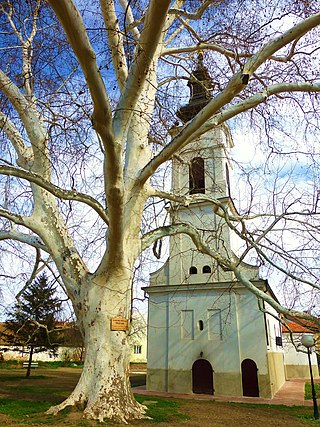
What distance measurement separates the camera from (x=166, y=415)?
7484 millimetres

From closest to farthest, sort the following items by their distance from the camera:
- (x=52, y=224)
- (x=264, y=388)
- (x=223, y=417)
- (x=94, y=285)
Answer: (x=94, y=285), (x=52, y=224), (x=223, y=417), (x=264, y=388)

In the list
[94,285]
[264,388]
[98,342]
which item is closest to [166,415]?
[98,342]

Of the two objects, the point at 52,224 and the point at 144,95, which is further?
the point at 144,95

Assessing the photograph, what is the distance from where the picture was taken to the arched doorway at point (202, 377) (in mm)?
16609

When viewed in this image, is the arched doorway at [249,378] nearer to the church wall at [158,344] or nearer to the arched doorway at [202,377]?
the arched doorway at [202,377]

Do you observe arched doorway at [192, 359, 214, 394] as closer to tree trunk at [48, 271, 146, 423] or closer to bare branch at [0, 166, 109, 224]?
tree trunk at [48, 271, 146, 423]

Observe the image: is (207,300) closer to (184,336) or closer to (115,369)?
(184,336)

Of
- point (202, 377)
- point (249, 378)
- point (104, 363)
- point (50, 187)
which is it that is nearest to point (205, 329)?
point (202, 377)

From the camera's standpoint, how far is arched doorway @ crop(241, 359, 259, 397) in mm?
15785

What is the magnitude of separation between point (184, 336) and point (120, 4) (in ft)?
47.8

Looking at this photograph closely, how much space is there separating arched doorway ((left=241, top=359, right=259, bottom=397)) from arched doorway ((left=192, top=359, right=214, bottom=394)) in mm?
1533

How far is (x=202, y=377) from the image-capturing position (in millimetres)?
16828

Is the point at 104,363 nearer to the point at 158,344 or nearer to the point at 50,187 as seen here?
the point at 50,187

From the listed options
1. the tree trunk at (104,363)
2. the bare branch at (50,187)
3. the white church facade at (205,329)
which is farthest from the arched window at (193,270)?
the bare branch at (50,187)
